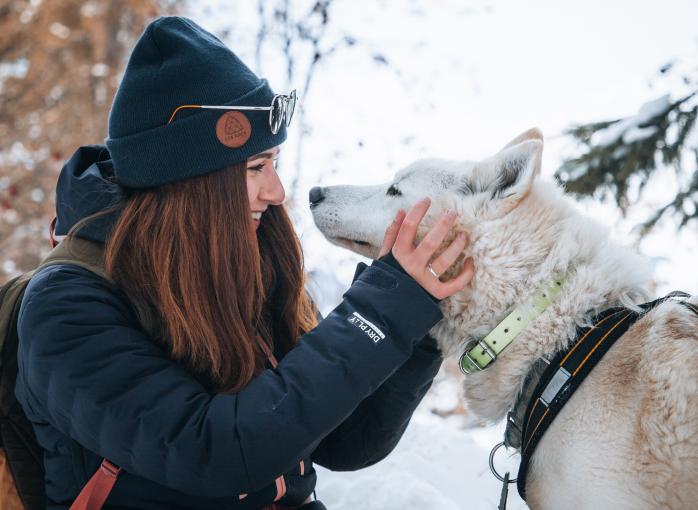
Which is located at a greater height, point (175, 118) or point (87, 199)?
point (175, 118)

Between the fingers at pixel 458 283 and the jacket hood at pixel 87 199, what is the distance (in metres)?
1.07

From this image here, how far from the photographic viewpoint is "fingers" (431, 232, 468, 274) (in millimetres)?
1781

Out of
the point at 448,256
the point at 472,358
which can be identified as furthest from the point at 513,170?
the point at 472,358

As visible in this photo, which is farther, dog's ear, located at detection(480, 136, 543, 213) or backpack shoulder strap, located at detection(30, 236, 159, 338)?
dog's ear, located at detection(480, 136, 543, 213)

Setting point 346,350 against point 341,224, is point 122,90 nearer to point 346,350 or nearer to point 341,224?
point 341,224

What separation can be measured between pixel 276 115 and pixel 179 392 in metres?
0.99

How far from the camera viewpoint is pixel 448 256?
1.80 meters

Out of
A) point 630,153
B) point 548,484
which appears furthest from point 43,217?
point 548,484

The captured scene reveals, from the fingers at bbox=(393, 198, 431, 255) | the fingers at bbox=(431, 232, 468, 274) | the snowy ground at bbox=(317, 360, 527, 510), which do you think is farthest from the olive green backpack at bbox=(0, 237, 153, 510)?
the snowy ground at bbox=(317, 360, 527, 510)

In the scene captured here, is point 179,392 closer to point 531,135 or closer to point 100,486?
point 100,486

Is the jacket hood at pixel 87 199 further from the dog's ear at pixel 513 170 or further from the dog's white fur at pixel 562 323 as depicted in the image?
the dog's ear at pixel 513 170

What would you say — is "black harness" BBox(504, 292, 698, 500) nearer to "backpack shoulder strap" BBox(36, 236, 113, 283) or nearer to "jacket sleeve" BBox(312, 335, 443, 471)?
"jacket sleeve" BBox(312, 335, 443, 471)

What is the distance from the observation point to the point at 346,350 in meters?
1.59

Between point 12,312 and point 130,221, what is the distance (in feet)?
1.46
